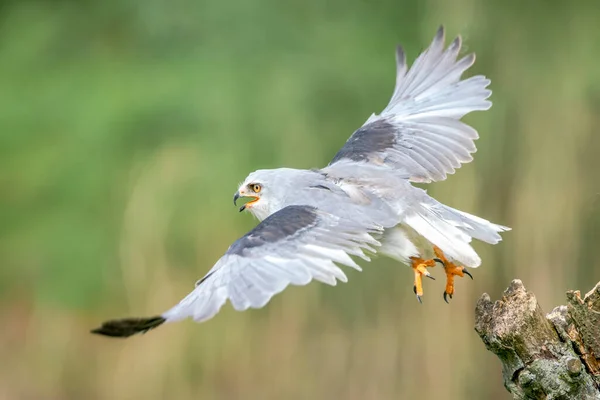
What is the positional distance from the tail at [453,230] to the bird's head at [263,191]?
1.87ft

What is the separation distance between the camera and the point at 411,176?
4.34 metres

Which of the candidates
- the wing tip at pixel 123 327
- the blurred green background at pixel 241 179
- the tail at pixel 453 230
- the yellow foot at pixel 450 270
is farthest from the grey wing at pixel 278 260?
the blurred green background at pixel 241 179

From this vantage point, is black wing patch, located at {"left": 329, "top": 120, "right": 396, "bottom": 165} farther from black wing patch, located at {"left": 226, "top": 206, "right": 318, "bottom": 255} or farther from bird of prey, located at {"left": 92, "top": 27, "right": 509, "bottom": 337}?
black wing patch, located at {"left": 226, "top": 206, "right": 318, "bottom": 255}

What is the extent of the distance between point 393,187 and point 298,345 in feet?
6.37

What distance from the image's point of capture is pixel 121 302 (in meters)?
6.00

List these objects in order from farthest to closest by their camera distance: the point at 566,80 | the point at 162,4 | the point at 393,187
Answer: the point at 162,4, the point at 566,80, the point at 393,187

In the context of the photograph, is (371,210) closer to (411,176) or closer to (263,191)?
(263,191)

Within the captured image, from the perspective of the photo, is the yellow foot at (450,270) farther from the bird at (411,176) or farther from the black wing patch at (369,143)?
the black wing patch at (369,143)

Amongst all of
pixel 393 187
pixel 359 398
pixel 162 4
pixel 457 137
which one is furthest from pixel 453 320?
pixel 162 4

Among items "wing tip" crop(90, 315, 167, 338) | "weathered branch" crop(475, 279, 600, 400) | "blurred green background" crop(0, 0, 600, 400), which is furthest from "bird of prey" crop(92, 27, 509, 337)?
"blurred green background" crop(0, 0, 600, 400)

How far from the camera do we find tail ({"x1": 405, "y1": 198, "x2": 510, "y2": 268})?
3.62m

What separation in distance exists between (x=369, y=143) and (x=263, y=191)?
73cm

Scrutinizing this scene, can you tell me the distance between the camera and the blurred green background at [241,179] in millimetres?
5543

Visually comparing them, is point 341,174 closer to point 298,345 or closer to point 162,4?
point 298,345
